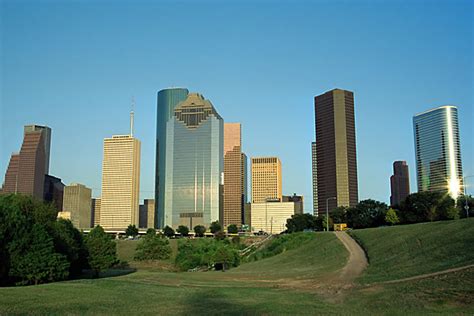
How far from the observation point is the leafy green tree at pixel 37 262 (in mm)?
51406

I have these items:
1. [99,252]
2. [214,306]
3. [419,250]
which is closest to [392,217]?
[99,252]

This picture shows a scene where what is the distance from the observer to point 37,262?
2055 inches

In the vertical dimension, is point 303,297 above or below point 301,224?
below

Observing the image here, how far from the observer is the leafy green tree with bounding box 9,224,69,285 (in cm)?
5141

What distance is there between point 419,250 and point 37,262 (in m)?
42.1

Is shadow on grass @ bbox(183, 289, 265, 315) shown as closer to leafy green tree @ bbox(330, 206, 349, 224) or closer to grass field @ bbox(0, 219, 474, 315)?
grass field @ bbox(0, 219, 474, 315)

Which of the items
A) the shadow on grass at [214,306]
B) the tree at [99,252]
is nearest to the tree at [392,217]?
the tree at [99,252]

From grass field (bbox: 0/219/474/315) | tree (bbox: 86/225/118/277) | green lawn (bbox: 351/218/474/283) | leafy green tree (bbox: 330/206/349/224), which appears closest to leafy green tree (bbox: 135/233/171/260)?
tree (bbox: 86/225/118/277)

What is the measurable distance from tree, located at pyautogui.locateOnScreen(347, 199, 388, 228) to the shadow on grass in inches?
5249

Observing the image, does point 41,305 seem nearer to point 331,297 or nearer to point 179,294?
point 179,294

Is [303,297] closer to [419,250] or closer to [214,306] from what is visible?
[214,306]

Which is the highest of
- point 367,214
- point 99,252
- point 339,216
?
point 367,214

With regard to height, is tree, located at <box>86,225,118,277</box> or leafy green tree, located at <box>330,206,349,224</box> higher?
leafy green tree, located at <box>330,206,349,224</box>

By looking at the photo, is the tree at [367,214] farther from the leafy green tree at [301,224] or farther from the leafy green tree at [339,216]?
the leafy green tree at [301,224]
